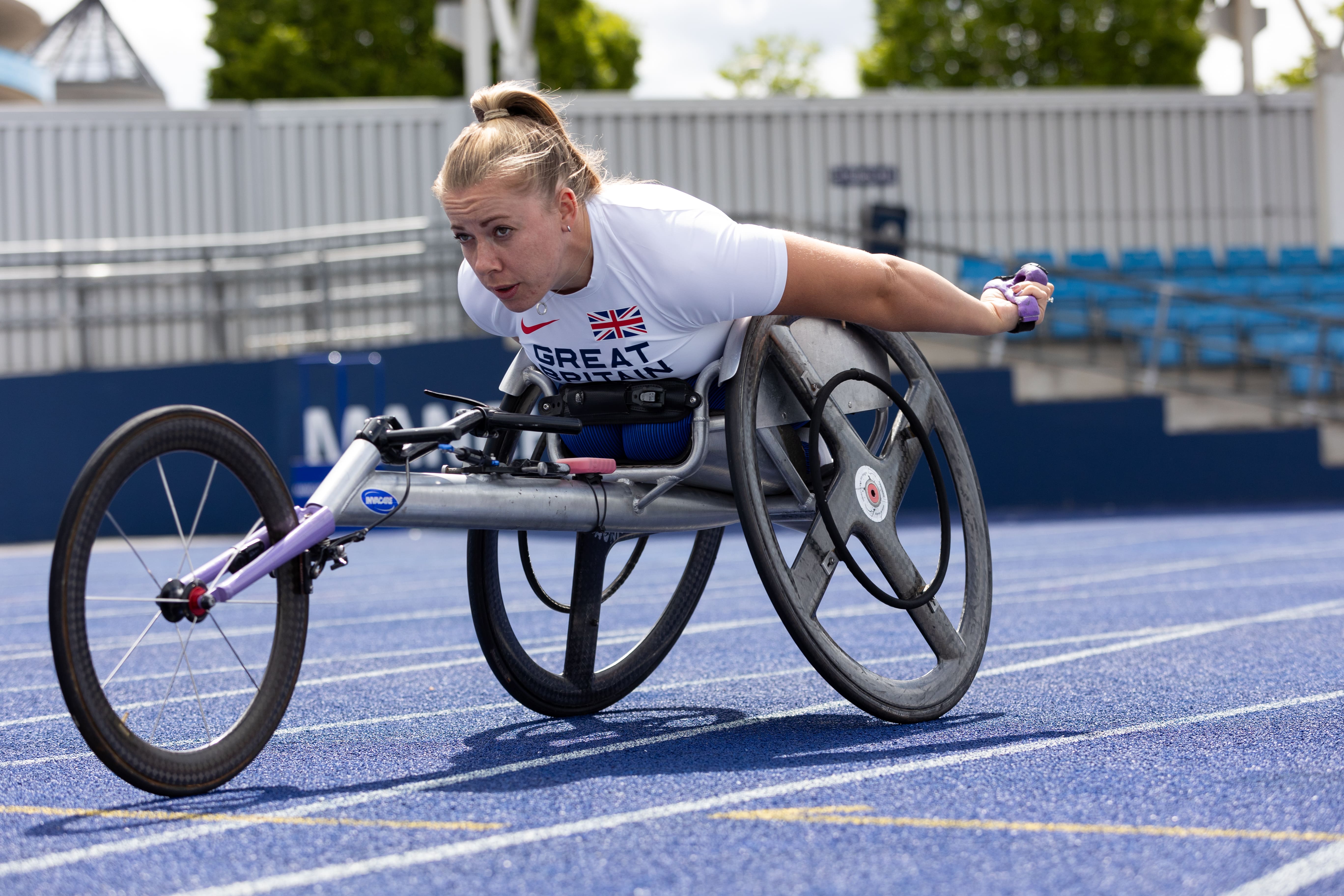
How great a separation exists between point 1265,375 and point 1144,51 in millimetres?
19816

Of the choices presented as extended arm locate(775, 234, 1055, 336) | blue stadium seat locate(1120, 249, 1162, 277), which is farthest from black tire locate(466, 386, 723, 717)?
blue stadium seat locate(1120, 249, 1162, 277)

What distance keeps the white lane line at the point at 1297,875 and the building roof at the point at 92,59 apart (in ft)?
99.4

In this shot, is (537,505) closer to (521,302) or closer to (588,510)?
(588,510)

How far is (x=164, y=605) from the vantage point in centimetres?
288

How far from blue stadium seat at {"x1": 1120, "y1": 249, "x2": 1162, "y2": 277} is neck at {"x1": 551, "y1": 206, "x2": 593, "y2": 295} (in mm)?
15067

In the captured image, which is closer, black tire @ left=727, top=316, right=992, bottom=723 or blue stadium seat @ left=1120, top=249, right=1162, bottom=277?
black tire @ left=727, top=316, right=992, bottom=723

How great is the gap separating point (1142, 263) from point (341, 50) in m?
21.3

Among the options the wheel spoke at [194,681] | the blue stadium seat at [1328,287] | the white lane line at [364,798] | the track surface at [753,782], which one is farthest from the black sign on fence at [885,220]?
the white lane line at [364,798]

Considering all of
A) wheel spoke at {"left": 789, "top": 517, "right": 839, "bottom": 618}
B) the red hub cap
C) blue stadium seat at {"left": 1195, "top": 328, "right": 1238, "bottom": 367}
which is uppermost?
blue stadium seat at {"left": 1195, "top": 328, "right": 1238, "bottom": 367}

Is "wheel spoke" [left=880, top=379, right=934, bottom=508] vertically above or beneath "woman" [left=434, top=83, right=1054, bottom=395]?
beneath

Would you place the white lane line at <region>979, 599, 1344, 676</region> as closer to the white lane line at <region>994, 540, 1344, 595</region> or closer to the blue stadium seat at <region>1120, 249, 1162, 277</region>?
the white lane line at <region>994, 540, 1344, 595</region>

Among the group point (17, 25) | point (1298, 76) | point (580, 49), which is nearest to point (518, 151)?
point (17, 25)

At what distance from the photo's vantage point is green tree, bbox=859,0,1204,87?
3309 cm

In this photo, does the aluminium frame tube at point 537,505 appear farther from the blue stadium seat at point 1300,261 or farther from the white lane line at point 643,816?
the blue stadium seat at point 1300,261
